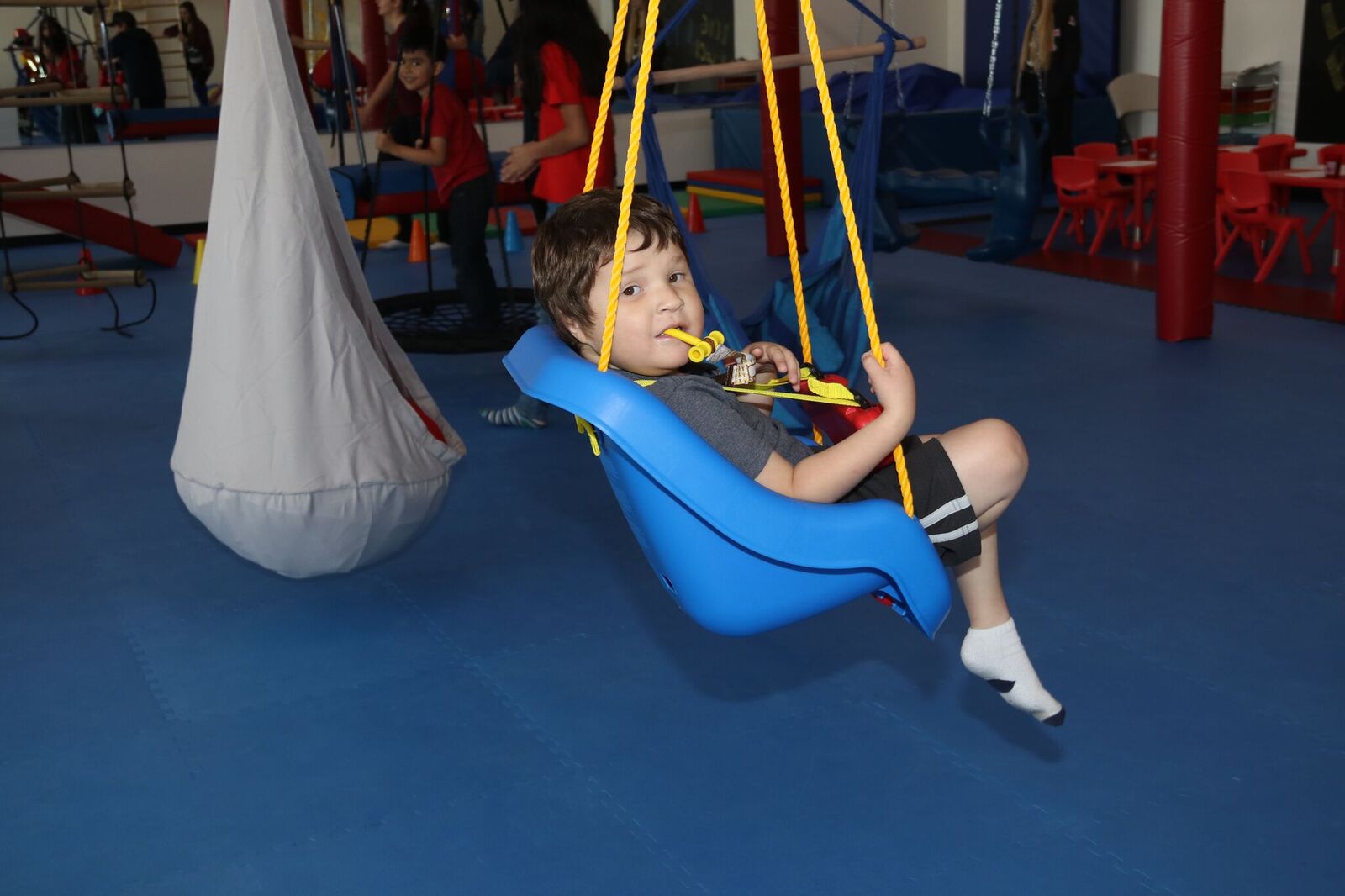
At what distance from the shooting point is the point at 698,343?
5.01 feet

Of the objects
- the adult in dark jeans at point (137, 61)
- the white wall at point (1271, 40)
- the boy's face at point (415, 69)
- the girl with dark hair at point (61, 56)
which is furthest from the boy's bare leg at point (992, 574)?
the adult in dark jeans at point (137, 61)

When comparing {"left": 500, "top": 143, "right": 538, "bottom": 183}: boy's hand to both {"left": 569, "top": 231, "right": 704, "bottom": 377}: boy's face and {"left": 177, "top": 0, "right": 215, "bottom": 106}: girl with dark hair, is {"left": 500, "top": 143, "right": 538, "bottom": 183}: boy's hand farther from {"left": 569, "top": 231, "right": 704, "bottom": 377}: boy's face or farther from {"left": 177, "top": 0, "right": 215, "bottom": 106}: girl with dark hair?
{"left": 177, "top": 0, "right": 215, "bottom": 106}: girl with dark hair

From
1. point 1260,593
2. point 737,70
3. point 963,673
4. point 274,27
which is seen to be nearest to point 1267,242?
point 737,70

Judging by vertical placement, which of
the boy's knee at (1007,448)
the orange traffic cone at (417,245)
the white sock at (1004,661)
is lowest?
the white sock at (1004,661)

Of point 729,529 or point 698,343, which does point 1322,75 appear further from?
point 729,529

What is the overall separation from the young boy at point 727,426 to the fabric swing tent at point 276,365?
100 centimetres

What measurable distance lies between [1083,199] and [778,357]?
5.41 meters

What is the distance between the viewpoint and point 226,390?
252 cm

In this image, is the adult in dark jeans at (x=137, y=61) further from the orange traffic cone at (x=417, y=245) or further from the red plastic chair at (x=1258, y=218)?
the red plastic chair at (x=1258, y=218)

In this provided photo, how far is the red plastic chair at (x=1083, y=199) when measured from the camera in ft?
21.6

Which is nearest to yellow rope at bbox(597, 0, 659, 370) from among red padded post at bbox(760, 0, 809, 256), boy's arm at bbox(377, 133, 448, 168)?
boy's arm at bbox(377, 133, 448, 168)

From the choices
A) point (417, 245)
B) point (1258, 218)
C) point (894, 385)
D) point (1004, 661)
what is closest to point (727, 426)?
point (894, 385)

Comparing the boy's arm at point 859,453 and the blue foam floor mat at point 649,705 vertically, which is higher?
the boy's arm at point 859,453

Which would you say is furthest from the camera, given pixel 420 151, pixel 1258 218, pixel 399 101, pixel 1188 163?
pixel 399 101
